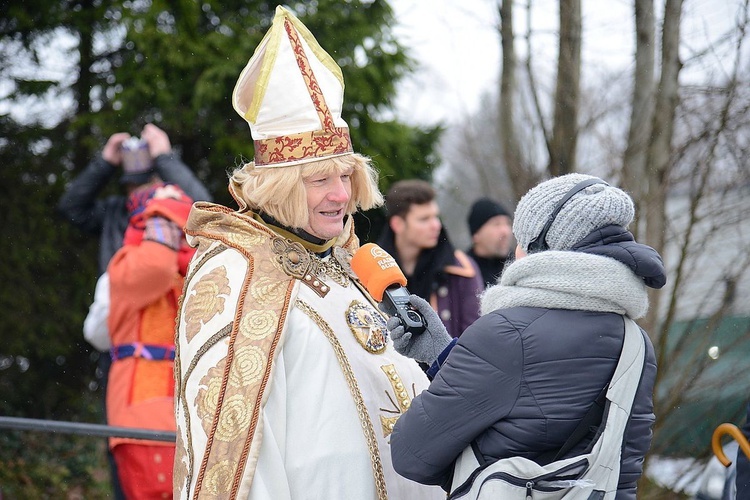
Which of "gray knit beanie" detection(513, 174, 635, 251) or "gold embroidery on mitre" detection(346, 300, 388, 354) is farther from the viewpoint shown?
"gold embroidery on mitre" detection(346, 300, 388, 354)

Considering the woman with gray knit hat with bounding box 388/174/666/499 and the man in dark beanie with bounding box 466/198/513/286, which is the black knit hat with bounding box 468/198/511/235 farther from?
the woman with gray knit hat with bounding box 388/174/666/499

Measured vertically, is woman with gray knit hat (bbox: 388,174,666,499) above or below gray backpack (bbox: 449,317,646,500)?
above

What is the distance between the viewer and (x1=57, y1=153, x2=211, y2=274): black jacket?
482 centimetres

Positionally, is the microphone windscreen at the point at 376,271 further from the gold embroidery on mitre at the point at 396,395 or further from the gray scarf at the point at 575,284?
the gray scarf at the point at 575,284

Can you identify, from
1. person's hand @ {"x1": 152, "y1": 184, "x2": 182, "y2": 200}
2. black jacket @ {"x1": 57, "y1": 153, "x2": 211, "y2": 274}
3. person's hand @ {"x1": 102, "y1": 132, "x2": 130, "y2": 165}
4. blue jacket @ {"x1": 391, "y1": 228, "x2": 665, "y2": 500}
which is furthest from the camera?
person's hand @ {"x1": 102, "y1": 132, "x2": 130, "y2": 165}

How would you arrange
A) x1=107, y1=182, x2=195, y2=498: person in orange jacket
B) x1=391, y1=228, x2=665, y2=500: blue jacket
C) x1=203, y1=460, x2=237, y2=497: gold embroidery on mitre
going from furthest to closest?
x1=107, y1=182, x2=195, y2=498: person in orange jacket, x1=203, y1=460, x2=237, y2=497: gold embroidery on mitre, x1=391, y1=228, x2=665, y2=500: blue jacket

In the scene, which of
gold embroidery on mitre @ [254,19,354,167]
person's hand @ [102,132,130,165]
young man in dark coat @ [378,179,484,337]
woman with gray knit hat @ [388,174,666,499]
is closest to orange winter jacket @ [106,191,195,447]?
person's hand @ [102,132,130,165]

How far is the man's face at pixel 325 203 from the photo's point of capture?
282cm

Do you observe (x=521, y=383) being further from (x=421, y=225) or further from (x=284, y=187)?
(x=421, y=225)

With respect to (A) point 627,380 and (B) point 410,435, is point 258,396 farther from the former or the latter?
(A) point 627,380

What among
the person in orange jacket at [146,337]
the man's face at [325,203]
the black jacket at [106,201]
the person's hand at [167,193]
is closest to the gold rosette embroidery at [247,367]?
the man's face at [325,203]

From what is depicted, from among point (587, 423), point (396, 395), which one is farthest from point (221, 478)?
point (587, 423)

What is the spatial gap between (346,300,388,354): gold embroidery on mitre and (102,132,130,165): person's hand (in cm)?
274

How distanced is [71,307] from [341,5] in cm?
291
